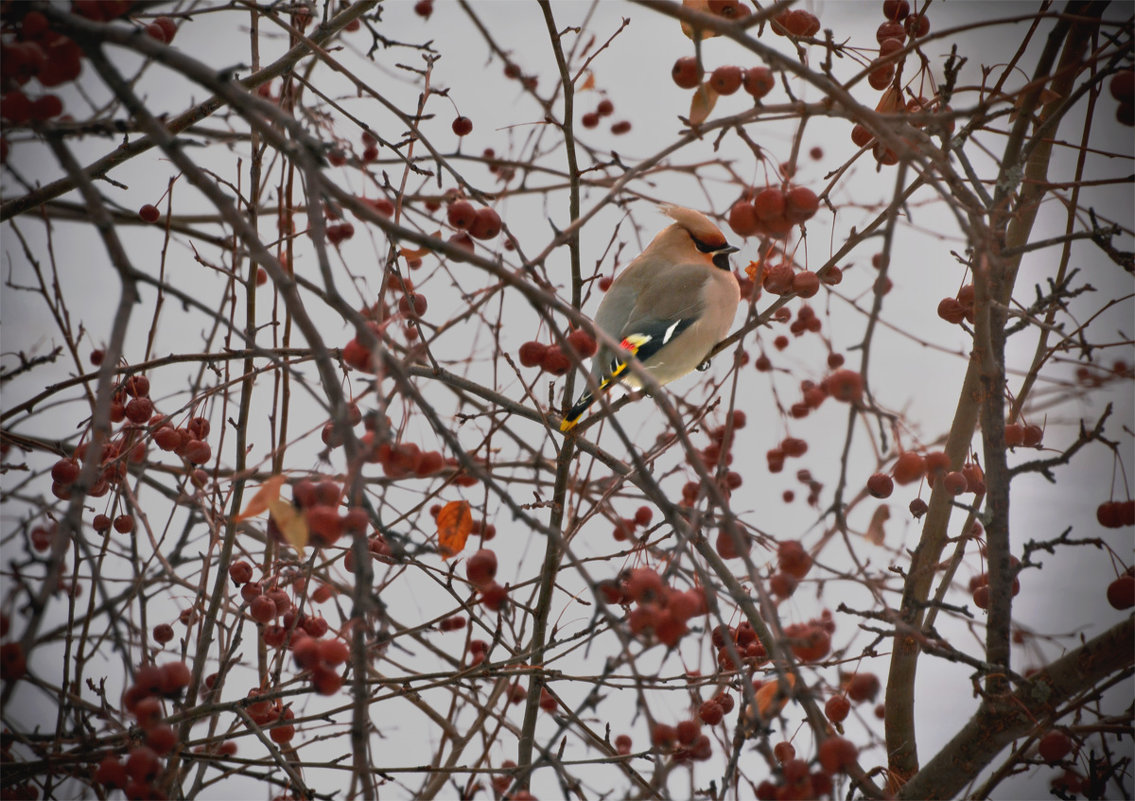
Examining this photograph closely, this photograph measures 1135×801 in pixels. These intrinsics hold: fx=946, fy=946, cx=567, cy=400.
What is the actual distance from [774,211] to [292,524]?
71 cm

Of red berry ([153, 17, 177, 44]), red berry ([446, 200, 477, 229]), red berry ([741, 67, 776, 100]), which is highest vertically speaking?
red berry ([153, 17, 177, 44])

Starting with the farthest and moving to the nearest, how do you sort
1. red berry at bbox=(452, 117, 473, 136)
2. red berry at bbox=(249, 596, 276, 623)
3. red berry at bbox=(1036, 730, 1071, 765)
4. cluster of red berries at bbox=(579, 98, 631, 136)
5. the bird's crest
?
the bird's crest < cluster of red berries at bbox=(579, 98, 631, 136) < red berry at bbox=(452, 117, 473, 136) < red berry at bbox=(249, 596, 276, 623) < red berry at bbox=(1036, 730, 1071, 765)

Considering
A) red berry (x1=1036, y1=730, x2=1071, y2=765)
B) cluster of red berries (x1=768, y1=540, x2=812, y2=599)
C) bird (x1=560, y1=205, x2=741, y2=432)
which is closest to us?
cluster of red berries (x1=768, y1=540, x2=812, y2=599)

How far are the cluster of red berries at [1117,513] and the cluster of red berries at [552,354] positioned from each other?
0.80 metres

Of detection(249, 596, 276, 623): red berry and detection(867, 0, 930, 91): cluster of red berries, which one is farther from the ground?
detection(867, 0, 930, 91): cluster of red berries

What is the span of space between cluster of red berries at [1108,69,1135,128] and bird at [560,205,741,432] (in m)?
1.37

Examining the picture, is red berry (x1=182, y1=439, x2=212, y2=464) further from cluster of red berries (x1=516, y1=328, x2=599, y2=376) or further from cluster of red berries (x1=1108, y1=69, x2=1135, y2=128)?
cluster of red berries (x1=1108, y1=69, x2=1135, y2=128)

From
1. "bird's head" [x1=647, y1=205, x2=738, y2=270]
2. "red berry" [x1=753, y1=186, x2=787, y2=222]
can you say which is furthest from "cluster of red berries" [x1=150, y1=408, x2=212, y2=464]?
"bird's head" [x1=647, y1=205, x2=738, y2=270]

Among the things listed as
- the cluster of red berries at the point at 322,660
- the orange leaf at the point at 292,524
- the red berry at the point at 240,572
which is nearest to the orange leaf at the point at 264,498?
the orange leaf at the point at 292,524

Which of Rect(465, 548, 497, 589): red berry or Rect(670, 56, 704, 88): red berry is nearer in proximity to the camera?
Rect(465, 548, 497, 589): red berry

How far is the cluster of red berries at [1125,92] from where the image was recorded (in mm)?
1222

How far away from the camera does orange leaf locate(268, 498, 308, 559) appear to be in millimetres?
915

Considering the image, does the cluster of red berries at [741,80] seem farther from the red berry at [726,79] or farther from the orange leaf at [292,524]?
the orange leaf at [292,524]

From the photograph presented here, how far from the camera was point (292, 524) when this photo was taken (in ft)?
3.03
